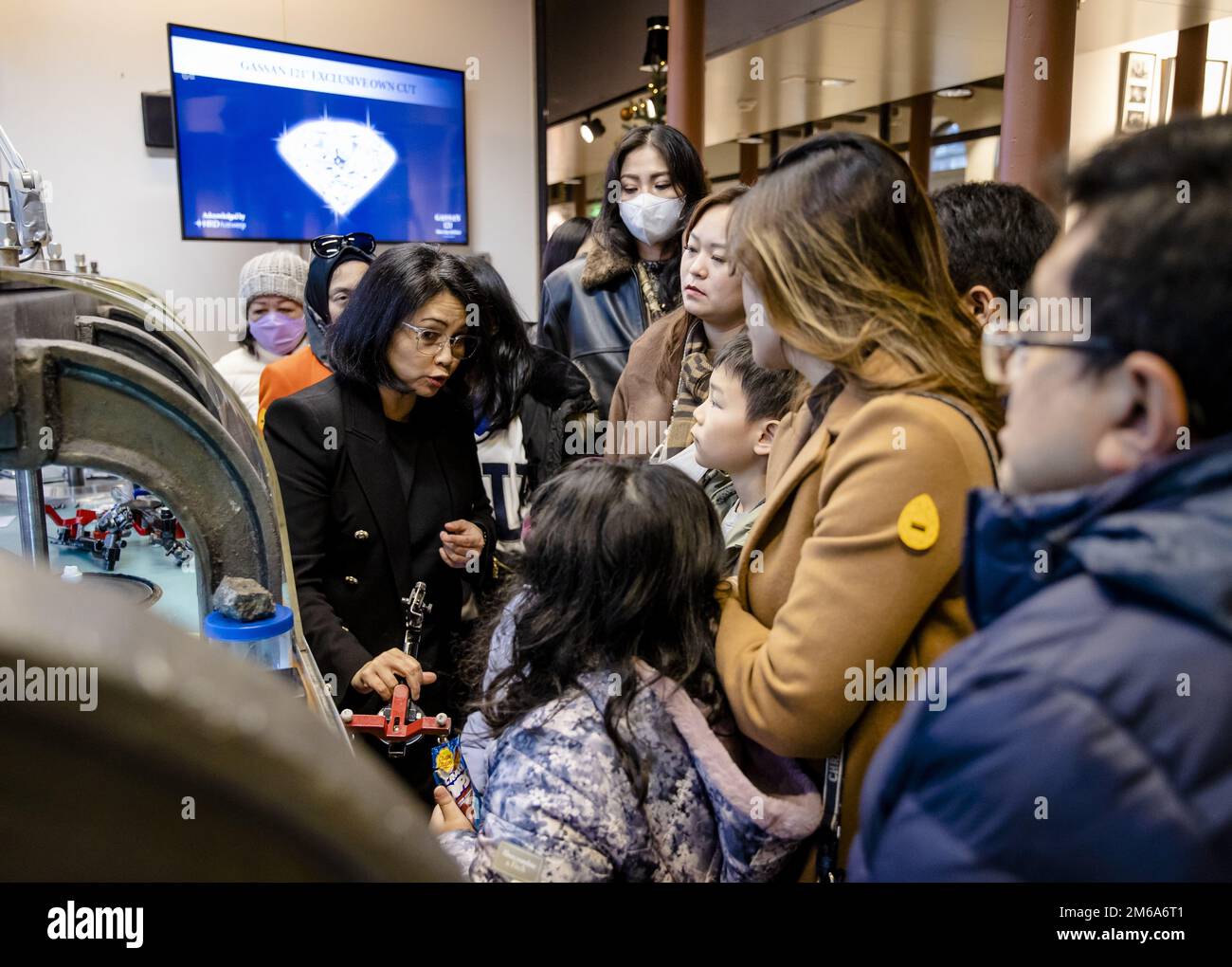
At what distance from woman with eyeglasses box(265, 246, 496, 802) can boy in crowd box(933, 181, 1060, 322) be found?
86 cm

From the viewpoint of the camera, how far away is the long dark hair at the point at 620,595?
96cm

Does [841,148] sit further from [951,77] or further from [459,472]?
[951,77]

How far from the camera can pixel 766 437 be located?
132cm

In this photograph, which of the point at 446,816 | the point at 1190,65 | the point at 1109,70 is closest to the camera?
the point at 446,816

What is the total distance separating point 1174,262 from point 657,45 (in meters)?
5.70

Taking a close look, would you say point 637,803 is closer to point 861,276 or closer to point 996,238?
point 861,276

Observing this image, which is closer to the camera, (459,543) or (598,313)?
(459,543)

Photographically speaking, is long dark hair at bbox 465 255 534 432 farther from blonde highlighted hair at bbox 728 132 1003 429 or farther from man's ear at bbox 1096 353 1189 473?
man's ear at bbox 1096 353 1189 473

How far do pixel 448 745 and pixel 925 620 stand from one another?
85cm

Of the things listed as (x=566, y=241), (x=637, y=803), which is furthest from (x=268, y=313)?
(x=637, y=803)

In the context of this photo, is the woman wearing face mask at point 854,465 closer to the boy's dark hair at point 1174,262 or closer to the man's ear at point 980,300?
the boy's dark hair at point 1174,262

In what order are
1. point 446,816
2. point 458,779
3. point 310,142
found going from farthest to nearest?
point 310,142, point 458,779, point 446,816

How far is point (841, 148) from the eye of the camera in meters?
0.87
